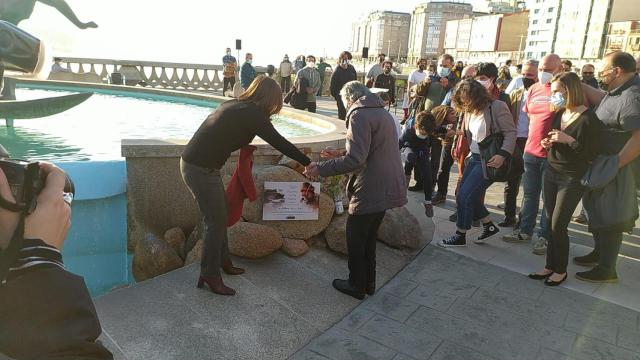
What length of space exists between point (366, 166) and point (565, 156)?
2.01 meters

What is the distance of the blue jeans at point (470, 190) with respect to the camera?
517 cm

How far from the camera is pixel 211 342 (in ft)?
10.8

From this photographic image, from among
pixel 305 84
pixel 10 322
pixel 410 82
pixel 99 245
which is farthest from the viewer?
pixel 305 84

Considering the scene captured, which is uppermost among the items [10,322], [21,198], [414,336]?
[21,198]

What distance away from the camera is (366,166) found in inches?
147

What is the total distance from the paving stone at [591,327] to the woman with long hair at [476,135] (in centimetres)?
158

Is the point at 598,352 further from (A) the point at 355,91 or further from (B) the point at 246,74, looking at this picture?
(B) the point at 246,74

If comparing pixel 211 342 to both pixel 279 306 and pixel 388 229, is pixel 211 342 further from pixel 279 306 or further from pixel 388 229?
pixel 388 229

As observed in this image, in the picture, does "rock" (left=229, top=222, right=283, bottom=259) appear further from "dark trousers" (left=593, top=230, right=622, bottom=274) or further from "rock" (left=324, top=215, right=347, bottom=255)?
"dark trousers" (left=593, top=230, right=622, bottom=274)

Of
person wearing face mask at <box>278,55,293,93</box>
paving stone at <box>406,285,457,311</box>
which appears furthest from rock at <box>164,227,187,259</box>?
person wearing face mask at <box>278,55,293,93</box>

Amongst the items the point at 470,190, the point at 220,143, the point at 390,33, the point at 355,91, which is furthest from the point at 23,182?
the point at 390,33

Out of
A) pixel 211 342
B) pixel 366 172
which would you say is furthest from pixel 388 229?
pixel 211 342

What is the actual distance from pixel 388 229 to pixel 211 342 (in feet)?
8.32

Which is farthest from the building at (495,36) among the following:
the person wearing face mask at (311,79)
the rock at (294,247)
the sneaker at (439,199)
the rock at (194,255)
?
the rock at (194,255)
